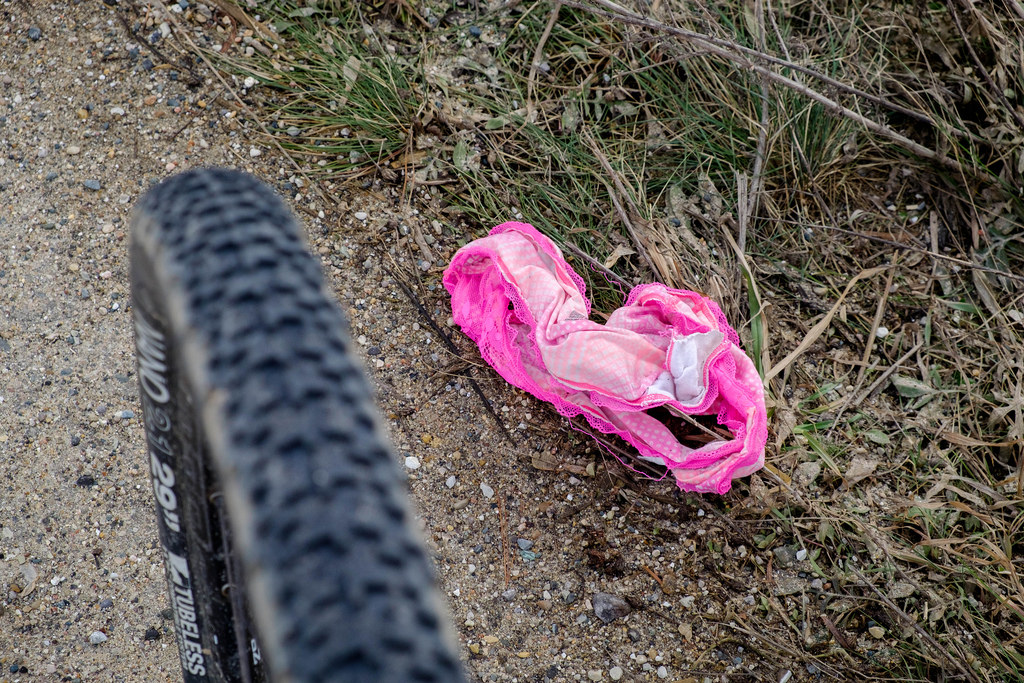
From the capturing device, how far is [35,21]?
2.46 m

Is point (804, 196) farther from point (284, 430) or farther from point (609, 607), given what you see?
point (284, 430)

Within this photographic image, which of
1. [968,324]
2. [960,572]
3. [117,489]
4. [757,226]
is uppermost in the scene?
[757,226]

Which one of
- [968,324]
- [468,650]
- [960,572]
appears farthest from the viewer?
[968,324]

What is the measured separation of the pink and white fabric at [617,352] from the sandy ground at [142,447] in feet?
0.49

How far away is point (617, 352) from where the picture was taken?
196cm

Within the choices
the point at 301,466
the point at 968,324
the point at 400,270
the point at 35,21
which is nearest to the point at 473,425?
the point at 400,270

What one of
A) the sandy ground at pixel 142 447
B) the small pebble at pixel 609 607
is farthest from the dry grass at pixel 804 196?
the small pebble at pixel 609 607

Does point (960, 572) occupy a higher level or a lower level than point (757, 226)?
lower

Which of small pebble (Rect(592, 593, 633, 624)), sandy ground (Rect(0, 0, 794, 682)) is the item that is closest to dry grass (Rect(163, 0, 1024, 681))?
sandy ground (Rect(0, 0, 794, 682))

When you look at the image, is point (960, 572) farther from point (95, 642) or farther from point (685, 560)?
point (95, 642)

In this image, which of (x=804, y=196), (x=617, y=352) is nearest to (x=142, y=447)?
(x=617, y=352)

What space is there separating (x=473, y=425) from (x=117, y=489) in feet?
3.42

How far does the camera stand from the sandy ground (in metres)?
1.84

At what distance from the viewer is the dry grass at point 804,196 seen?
209 centimetres
